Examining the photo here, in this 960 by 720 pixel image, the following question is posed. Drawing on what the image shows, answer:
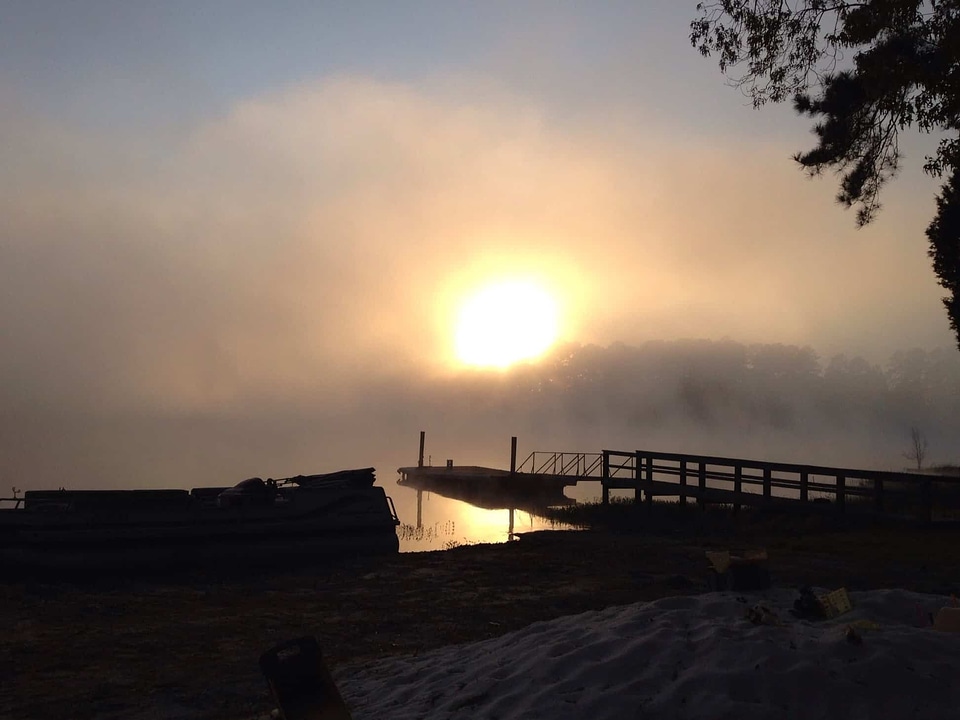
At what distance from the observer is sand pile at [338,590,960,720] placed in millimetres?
5574

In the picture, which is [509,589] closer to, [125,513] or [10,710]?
[10,710]

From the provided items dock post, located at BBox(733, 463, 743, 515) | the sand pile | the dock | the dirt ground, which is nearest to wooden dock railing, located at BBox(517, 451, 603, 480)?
the dock

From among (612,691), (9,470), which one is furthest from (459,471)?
(9,470)

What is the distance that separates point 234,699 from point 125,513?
480 inches

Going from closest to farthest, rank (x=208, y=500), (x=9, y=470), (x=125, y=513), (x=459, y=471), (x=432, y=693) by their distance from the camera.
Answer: (x=432, y=693) < (x=125, y=513) < (x=208, y=500) < (x=459, y=471) < (x=9, y=470)

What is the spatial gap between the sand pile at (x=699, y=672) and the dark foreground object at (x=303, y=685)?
88 cm

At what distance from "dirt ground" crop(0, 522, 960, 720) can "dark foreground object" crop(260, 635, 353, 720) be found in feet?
6.62

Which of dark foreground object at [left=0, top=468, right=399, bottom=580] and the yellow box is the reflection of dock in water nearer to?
dark foreground object at [left=0, top=468, right=399, bottom=580]

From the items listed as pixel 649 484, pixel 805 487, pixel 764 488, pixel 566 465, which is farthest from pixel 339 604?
pixel 566 465

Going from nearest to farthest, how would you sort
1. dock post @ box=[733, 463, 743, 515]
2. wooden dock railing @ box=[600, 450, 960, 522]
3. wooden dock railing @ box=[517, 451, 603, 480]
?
wooden dock railing @ box=[600, 450, 960, 522] → dock post @ box=[733, 463, 743, 515] → wooden dock railing @ box=[517, 451, 603, 480]

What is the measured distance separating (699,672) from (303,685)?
10.1 ft

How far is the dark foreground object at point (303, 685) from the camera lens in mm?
5621

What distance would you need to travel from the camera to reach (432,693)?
6.94 meters

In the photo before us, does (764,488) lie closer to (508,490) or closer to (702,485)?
(702,485)
